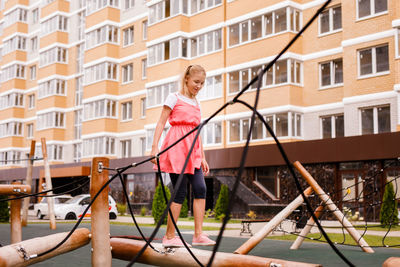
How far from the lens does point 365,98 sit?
22516 millimetres

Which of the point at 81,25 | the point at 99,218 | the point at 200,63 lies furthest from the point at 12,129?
the point at 99,218

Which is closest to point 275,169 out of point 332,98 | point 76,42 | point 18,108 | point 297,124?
point 297,124

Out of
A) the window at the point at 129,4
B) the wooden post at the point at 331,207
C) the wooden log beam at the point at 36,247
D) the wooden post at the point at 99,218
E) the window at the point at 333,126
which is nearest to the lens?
the wooden log beam at the point at 36,247

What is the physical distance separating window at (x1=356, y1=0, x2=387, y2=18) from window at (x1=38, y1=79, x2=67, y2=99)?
87.2ft

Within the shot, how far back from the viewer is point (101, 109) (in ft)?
119

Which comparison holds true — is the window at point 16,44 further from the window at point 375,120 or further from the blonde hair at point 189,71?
the blonde hair at point 189,71

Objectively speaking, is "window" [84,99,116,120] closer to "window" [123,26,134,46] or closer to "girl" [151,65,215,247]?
"window" [123,26,134,46]

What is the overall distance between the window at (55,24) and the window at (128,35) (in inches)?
334

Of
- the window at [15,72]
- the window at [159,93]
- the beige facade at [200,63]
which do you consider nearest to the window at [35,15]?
the beige facade at [200,63]

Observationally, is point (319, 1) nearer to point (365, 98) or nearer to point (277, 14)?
point (277, 14)

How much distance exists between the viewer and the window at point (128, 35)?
120 feet

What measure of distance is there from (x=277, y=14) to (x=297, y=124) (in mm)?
5826

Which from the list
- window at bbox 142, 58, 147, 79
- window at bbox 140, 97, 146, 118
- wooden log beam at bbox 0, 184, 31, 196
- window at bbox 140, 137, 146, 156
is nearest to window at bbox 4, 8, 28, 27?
window at bbox 142, 58, 147, 79

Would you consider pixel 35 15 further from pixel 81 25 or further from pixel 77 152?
pixel 77 152
